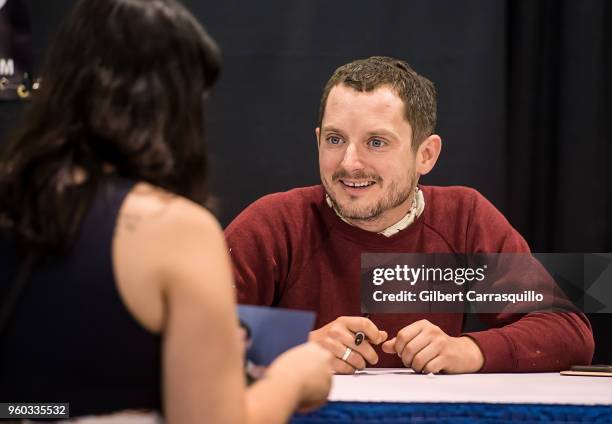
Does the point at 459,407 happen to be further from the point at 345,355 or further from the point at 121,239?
the point at 121,239

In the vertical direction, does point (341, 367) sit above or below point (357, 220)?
below

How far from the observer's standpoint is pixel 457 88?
8.48ft

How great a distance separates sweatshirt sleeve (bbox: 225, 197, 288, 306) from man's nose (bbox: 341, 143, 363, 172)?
0.23 meters

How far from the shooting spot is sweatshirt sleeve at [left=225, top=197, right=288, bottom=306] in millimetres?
2119

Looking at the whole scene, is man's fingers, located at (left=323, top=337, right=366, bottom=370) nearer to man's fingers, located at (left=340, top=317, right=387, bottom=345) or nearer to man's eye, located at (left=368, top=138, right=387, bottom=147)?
man's fingers, located at (left=340, top=317, right=387, bottom=345)

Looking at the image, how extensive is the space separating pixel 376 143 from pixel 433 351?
63 cm

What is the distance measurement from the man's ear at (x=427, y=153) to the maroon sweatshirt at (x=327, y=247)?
12 cm

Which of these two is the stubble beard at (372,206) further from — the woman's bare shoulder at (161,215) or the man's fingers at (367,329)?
the woman's bare shoulder at (161,215)

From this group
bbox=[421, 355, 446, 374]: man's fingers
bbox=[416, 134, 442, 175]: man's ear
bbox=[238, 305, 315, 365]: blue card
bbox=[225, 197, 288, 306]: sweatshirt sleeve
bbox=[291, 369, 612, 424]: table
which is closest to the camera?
bbox=[238, 305, 315, 365]: blue card

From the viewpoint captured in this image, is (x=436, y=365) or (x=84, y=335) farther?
(x=436, y=365)

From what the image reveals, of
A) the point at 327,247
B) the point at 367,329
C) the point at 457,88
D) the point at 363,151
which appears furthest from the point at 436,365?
the point at 457,88

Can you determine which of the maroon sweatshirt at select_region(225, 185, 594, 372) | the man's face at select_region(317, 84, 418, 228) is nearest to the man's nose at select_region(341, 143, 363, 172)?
the man's face at select_region(317, 84, 418, 228)

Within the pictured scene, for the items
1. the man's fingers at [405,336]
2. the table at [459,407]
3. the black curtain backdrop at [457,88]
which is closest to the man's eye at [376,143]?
the black curtain backdrop at [457,88]

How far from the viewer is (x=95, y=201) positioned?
90 cm
